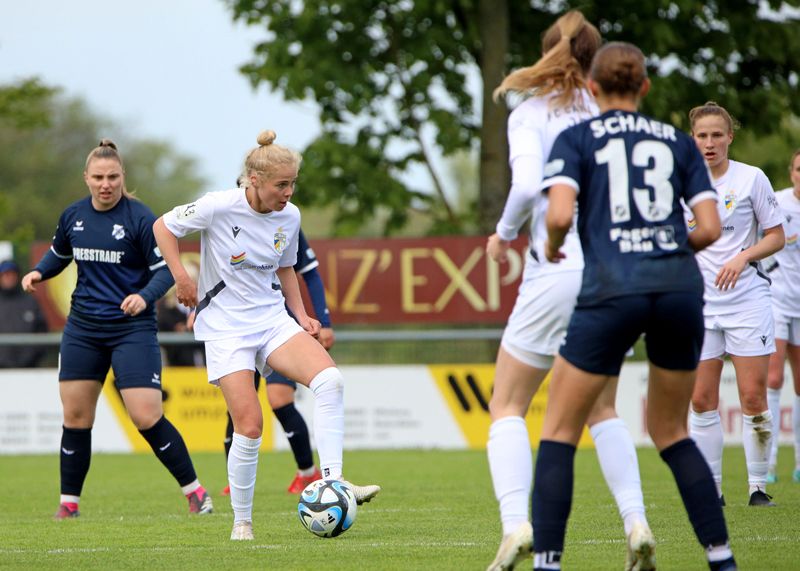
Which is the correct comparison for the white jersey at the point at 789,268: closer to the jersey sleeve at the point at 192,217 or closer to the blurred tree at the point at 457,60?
the jersey sleeve at the point at 192,217

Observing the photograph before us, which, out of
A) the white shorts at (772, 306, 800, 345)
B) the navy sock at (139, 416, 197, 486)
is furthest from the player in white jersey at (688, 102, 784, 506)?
the navy sock at (139, 416, 197, 486)

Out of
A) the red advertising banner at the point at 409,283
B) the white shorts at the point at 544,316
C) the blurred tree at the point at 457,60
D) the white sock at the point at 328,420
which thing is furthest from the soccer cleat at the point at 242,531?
the blurred tree at the point at 457,60

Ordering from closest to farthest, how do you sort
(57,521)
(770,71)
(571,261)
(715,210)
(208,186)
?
(715,210) < (571,261) < (57,521) < (770,71) < (208,186)

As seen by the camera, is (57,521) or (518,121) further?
(57,521)

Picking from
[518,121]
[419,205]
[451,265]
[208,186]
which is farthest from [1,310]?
[208,186]

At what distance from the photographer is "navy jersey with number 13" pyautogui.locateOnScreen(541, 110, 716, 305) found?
4.70 metres

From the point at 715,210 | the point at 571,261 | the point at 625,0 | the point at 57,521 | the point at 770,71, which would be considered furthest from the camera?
the point at 770,71

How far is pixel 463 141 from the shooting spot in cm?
2153

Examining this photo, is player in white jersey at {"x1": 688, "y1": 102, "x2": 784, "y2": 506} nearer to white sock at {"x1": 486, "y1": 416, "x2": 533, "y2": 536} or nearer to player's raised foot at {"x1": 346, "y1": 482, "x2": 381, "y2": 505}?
player's raised foot at {"x1": 346, "y1": 482, "x2": 381, "y2": 505}

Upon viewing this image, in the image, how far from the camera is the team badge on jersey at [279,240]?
702 cm

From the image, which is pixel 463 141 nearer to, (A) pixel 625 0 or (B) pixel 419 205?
(B) pixel 419 205

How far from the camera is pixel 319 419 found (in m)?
6.85

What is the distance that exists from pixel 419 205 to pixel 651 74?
14.0 ft

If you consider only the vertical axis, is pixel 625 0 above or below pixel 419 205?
above
